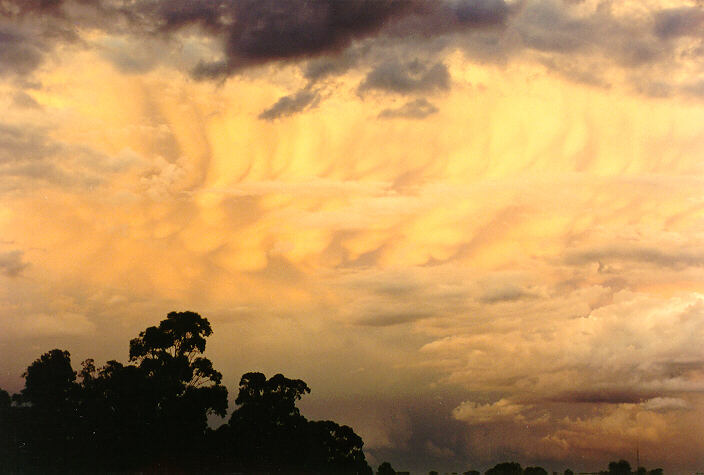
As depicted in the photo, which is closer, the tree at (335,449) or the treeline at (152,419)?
the treeline at (152,419)

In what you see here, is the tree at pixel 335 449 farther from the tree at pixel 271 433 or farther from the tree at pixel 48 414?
the tree at pixel 48 414

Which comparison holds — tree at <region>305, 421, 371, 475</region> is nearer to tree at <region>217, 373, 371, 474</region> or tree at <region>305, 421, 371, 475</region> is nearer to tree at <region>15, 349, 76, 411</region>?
tree at <region>217, 373, 371, 474</region>

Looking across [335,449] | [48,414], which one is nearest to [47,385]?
[48,414]

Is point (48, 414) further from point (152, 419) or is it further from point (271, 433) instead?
point (271, 433)

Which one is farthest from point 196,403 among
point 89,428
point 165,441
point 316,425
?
point 316,425

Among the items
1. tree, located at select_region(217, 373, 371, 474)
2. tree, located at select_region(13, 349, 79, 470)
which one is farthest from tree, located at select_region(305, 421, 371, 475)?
tree, located at select_region(13, 349, 79, 470)

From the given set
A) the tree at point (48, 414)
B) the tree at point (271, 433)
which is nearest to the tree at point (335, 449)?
the tree at point (271, 433)

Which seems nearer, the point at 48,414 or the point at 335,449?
the point at 48,414

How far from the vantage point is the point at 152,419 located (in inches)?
3925

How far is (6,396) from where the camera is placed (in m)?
106

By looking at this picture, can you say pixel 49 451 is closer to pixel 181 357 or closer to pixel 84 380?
pixel 84 380

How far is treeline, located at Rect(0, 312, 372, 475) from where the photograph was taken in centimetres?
9912

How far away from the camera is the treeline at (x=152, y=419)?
99125mm

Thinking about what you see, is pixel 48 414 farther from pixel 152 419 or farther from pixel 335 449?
pixel 335 449
